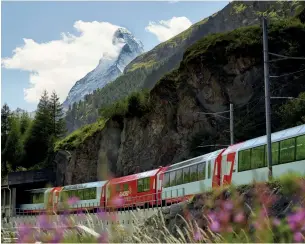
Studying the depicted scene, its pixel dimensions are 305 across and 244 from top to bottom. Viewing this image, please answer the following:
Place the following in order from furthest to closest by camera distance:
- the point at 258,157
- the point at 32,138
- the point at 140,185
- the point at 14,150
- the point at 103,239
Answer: the point at 32,138 < the point at 14,150 < the point at 140,185 < the point at 258,157 < the point at 103,239

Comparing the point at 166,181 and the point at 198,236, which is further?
the point at 166,181

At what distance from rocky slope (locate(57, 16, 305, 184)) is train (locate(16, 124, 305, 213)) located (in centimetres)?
1009

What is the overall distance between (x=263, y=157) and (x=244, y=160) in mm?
1863

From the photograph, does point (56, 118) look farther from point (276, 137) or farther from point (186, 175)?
point (276, 137)

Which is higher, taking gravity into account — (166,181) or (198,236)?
(166,181)

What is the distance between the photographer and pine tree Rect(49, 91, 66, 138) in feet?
342

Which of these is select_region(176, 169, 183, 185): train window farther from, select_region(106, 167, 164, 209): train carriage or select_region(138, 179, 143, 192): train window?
select_region(138, 179, 143, 192): train window

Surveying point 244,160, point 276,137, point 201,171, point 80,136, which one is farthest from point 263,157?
point 80,136

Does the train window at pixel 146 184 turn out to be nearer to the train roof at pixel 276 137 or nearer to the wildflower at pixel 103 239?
the train roof at pixel 276 137

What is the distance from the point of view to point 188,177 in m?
32.2

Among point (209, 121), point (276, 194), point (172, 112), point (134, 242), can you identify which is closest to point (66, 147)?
point (172, 112)

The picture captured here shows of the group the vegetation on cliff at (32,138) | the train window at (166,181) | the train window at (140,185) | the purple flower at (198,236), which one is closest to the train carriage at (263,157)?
the train window at (166,181)

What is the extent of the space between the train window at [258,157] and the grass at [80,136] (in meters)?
45.9

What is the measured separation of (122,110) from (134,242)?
60315 mm
